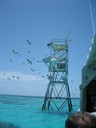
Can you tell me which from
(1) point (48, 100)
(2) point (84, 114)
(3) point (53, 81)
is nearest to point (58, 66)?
(3) point (53, 81)

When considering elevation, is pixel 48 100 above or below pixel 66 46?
below

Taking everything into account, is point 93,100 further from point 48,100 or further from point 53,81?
point 48,100

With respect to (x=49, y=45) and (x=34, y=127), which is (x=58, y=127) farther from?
(x=49, y=45)

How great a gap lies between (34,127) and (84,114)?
30.9 m

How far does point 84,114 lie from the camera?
2744 mm

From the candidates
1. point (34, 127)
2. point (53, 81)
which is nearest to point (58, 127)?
point (34, 127)

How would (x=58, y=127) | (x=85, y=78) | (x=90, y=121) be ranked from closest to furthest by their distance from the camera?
1. (x=90, y=121)
2. (x=85, y=78)
3. (x=58, y=127)

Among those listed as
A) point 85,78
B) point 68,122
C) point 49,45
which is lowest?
point 68,122

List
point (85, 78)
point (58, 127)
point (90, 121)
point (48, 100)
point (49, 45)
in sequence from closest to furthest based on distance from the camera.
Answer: point (90, 121), point (85, 78), point (58, 127), point (49, 45), point (48, 100)

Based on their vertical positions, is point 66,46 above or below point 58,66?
above

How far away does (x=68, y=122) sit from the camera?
106 inches

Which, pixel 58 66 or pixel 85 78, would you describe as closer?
pixel 85 78

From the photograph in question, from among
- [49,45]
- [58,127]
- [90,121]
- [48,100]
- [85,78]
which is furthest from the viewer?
[48,100]

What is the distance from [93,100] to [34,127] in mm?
23754
